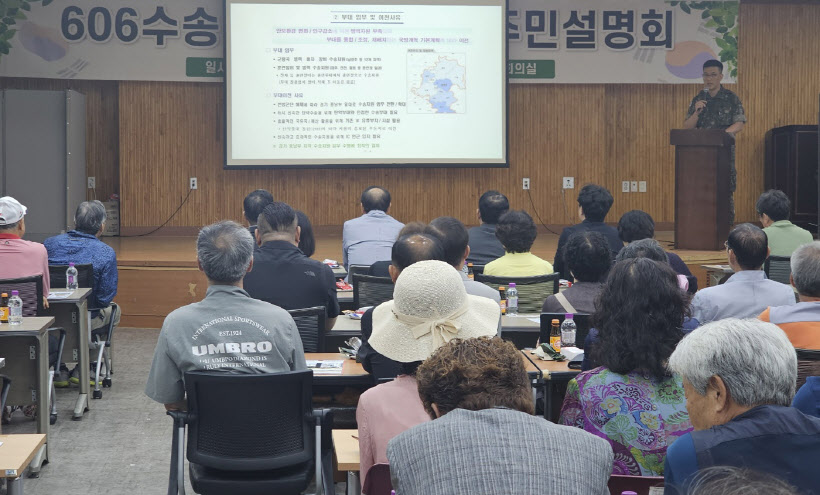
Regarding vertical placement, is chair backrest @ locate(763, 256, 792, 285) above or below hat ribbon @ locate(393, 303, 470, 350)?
below

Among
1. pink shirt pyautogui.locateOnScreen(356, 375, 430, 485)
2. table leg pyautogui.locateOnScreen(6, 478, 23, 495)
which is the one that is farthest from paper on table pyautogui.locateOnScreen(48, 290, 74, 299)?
pink shirt pyautogui.locateOnScreen(356, 375, 430, 485)

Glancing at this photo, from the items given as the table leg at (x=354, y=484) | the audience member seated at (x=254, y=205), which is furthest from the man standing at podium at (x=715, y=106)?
the table leg at (x=354, y=484)

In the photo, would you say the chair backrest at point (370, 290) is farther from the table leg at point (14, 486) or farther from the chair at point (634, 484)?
the chair at point (634, 484)

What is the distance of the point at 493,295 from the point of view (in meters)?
4.26

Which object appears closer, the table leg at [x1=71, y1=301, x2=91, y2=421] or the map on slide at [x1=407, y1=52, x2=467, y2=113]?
the table leg at [x1=71, y1=301, x2=91, y2=421]

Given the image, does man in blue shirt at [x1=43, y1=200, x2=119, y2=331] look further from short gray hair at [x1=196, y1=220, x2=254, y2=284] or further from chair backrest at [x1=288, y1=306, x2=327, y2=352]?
short gray hair at [x1=196, y1=220, x2=254, y2=284]

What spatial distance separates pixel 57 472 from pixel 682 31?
8.75m

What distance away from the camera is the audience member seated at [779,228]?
22.2ft

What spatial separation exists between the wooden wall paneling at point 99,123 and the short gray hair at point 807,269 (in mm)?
8802

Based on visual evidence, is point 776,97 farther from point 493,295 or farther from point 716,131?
point 493,295

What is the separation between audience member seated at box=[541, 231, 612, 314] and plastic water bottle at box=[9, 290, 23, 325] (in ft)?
8.03

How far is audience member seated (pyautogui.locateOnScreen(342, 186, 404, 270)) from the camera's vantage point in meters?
6.76

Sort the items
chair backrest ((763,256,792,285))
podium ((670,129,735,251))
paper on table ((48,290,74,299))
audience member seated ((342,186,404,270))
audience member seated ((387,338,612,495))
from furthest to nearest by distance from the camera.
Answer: podium ((670,129,735,251)) < audience member seated ((342,186,404,270)) < chair backrest ((763,256,792,285)) < paper on table ((48,290,74,299)) < audience member seated ((387,338,612,495))

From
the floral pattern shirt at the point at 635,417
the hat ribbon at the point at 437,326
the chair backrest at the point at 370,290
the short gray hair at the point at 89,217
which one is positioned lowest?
the floral pattern shirt at the point at 635,417
